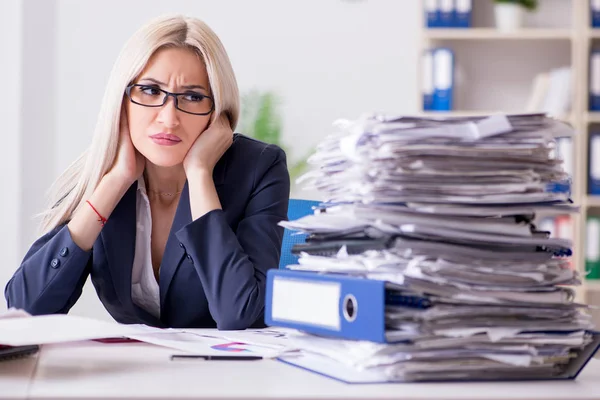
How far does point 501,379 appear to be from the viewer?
0.90 metres

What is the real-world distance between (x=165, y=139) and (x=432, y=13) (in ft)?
9.10

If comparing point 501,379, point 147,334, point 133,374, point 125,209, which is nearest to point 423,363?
point 501,379

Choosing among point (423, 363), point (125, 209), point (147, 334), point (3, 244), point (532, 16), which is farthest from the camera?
point (532, 16)

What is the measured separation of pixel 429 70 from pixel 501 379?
11.6 ft

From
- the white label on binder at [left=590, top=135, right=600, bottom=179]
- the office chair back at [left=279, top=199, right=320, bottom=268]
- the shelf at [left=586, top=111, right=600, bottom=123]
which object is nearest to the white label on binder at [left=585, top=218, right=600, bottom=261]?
the white label on binder at [left=590, top=135, right=600, bottom=179]

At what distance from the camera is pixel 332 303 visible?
91cm

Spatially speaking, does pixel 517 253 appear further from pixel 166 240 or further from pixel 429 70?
pixel 429 70

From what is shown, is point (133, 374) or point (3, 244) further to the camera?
point (3, 244)

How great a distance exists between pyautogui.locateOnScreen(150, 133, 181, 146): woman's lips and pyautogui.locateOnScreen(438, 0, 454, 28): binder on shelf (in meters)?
2.78

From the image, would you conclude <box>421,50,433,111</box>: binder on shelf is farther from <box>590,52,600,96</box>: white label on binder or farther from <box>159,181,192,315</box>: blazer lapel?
<box>159,181,192,315</box>: blazer lapel

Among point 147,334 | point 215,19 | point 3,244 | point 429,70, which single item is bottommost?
point 3,244

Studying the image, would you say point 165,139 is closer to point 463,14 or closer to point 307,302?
point 307,302

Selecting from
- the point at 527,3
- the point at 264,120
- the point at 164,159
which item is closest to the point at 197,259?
the point at 164,159

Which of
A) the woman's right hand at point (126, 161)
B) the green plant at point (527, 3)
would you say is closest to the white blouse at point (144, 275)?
the woman's right hand at point (126, 161)
